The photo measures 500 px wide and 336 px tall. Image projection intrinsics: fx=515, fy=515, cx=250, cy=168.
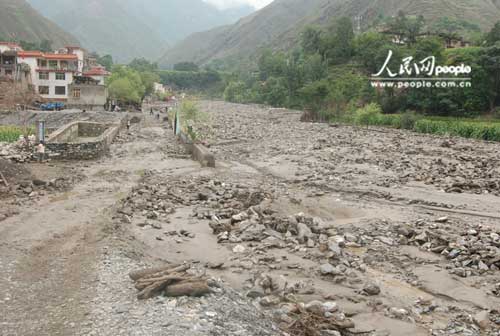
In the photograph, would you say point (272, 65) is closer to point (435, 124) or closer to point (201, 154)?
point (435, 124)

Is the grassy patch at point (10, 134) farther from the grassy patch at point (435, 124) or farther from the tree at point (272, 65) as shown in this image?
the tree at point (272, 65)

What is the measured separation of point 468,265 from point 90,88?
69.3 m

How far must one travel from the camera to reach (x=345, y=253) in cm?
1344

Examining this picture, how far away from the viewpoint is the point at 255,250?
13.4 m

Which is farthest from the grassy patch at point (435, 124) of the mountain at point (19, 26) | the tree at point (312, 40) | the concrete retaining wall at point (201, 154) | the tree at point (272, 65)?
the mountain at point (19, 26)

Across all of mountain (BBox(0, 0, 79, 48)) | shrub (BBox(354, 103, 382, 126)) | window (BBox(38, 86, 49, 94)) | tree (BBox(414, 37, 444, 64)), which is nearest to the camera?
shrub (BBox(354, 103, 382, 126))

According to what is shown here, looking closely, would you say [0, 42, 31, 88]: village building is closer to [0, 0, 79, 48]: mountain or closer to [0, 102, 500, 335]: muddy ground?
[0, 102, 500, 335]: muddy ground

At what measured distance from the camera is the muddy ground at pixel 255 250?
885 centimetres

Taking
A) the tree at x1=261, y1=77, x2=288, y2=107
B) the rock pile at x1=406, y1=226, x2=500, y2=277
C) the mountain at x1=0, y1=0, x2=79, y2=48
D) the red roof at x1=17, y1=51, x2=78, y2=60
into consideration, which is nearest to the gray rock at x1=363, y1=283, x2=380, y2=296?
the rock pile at x1=406, y1=226, x2=500, y2=277

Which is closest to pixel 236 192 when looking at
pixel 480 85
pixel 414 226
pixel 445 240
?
pixel 414 226

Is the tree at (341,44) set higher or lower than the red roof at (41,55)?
higher

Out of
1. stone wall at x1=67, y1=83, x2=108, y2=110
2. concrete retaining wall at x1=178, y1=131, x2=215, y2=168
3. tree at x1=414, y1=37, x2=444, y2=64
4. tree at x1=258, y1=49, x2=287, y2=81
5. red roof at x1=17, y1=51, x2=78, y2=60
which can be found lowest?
concrete retaining wall at x1=178, y1=131, x2=215, y2=168

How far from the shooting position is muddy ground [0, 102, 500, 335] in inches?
348

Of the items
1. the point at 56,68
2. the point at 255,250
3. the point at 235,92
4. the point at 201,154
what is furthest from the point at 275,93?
the point at 255,250
